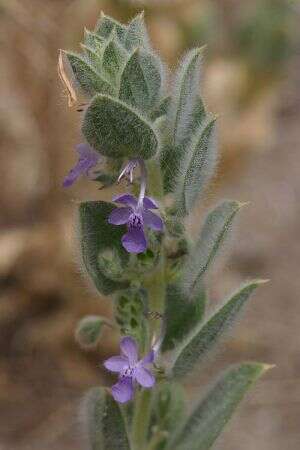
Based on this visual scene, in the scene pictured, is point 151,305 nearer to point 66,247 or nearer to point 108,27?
point 108,27

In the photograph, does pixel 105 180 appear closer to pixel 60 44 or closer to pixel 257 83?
pixel 60 44

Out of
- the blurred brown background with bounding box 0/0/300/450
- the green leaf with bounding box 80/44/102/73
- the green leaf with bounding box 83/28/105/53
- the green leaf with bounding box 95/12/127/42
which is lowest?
the blurred brown background with bounding box 0/0/300/450

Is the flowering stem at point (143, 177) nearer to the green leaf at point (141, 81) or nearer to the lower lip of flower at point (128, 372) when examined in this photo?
the green leaf at point (141, 81)

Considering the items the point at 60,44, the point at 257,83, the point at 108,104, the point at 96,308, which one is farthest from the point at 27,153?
the point at 108,104

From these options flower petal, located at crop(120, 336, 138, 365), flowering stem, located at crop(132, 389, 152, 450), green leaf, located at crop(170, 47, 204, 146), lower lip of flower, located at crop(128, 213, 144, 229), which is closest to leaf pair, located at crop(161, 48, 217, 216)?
green leaf, located at crop(170, 47, 204, 146)

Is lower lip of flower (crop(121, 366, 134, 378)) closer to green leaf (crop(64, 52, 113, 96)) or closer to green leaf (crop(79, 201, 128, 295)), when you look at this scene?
green leaf (crop(79, 201, 128, 295))
